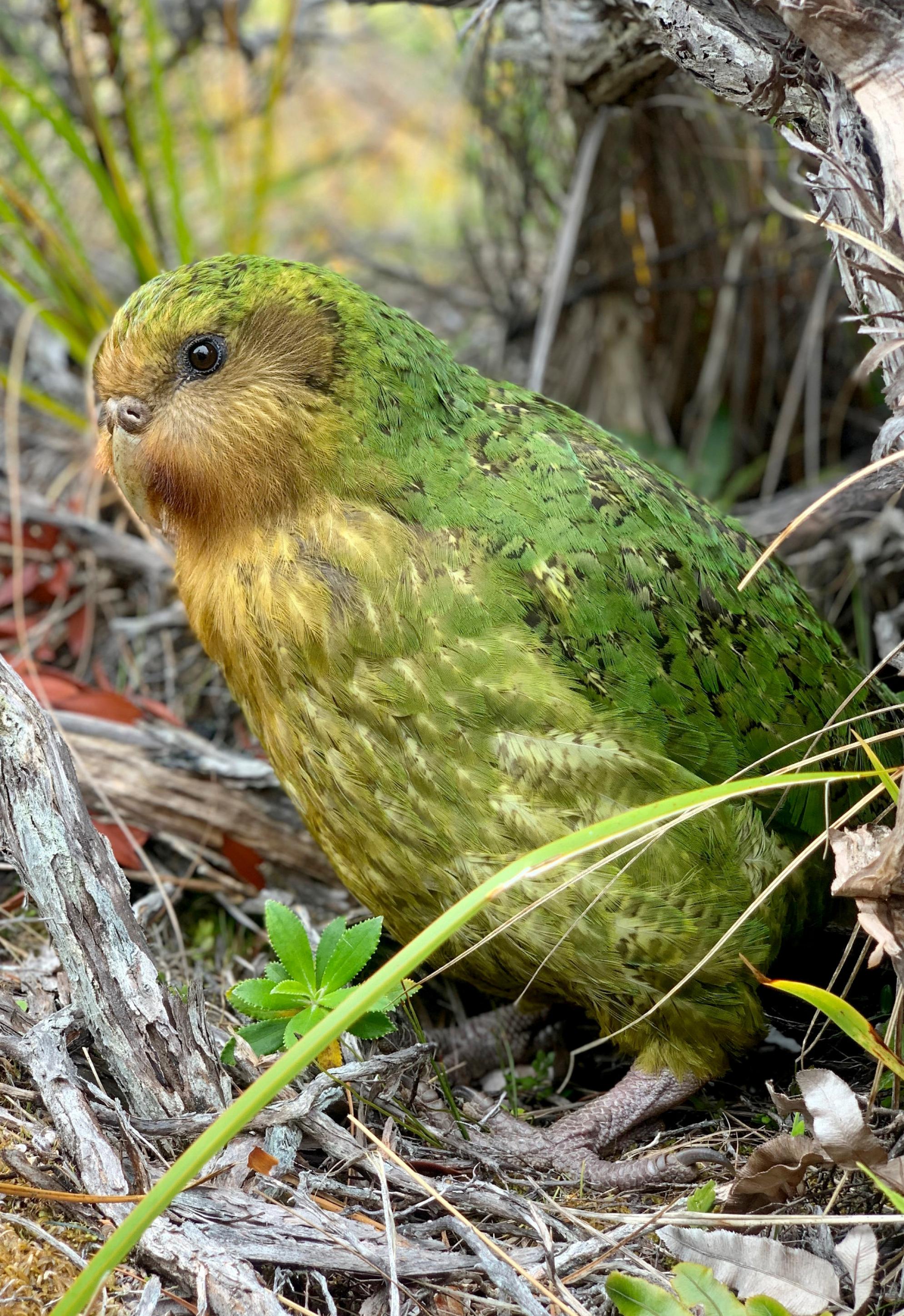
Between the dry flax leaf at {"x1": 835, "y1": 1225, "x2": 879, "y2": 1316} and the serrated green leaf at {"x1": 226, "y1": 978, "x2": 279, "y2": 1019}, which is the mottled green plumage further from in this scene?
the dry flax leaf at {"x1": 835, "y1": 1225, "x2": 879, "y2": 1316}

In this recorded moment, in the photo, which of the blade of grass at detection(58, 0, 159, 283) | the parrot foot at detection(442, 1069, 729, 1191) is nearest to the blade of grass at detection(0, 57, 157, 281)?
the blade of grass at detection(58, 0, 159, 283)

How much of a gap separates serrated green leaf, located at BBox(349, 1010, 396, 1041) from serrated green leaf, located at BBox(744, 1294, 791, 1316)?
70cm

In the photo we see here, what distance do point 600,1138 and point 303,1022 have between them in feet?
2.47

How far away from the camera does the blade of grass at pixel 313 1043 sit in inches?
52.6

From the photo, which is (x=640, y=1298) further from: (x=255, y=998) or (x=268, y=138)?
(x=268, y=138)

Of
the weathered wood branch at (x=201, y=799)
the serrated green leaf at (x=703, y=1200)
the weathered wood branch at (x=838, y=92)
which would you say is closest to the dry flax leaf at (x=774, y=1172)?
the serrated green leaf at (x=703, y=1200)

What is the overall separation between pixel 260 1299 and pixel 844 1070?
4.07 ft

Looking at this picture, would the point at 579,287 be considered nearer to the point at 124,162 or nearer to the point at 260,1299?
the point at 124,162

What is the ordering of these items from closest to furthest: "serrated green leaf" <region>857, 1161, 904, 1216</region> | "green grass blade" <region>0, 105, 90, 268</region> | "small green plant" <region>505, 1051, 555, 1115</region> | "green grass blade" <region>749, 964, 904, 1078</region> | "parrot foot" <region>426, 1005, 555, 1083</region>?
1. "serrated green leaf" <region>857, 1161, 904, 1216</region>
2. "green grass blade" <region>749, 964, 904, 1078</region>
3. "small green plant" <region>505, 1051, 555, 1115</region>
4. "parrot foot" <region>426, 1005, 555, 1083</region>
5. "green grass blade" <region>0, 105, 90, 268</region>

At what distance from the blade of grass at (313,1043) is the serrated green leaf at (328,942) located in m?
0.58

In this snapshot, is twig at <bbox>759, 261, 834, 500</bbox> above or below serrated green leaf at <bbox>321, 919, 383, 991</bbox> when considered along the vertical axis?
above

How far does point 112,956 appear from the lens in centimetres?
198

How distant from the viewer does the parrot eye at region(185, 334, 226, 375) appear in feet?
7.43

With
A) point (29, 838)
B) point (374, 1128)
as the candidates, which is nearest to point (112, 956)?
point (29, 838)
